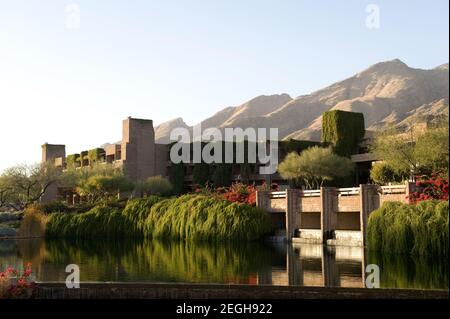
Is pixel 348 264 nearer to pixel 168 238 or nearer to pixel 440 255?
pixel 440 255

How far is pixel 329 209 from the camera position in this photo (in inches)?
1615

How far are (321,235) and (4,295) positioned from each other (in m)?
29.0

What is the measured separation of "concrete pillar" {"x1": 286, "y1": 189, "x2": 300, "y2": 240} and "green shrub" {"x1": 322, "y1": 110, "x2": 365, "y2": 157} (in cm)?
2459

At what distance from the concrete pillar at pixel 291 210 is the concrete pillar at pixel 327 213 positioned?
320 cm

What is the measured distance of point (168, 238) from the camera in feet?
156

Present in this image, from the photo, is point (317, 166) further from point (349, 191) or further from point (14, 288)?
point (14, 288)

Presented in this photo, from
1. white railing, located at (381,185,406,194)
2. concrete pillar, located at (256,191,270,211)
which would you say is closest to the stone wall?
white railing, located at (381,185,406,194)

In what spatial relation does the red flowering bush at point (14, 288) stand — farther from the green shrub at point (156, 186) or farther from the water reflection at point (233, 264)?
the green shrub at point (156, 186)

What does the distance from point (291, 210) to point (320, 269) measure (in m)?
18.1

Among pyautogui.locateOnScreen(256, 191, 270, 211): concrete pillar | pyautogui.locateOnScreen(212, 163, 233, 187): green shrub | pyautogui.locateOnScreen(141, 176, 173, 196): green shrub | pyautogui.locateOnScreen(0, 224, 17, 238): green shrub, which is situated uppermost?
pyautogui.locateOnScreen(212, 163, 233, 187): green shrub

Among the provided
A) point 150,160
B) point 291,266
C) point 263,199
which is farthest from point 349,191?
point 150,160

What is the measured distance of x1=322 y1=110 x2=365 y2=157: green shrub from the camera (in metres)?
67.7

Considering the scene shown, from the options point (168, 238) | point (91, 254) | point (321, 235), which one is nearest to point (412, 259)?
point (321, 235)

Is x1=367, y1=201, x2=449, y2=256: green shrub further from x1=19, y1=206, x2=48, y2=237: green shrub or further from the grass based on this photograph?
x1=19, y1=206, x2=48, y2=237: green shrub
